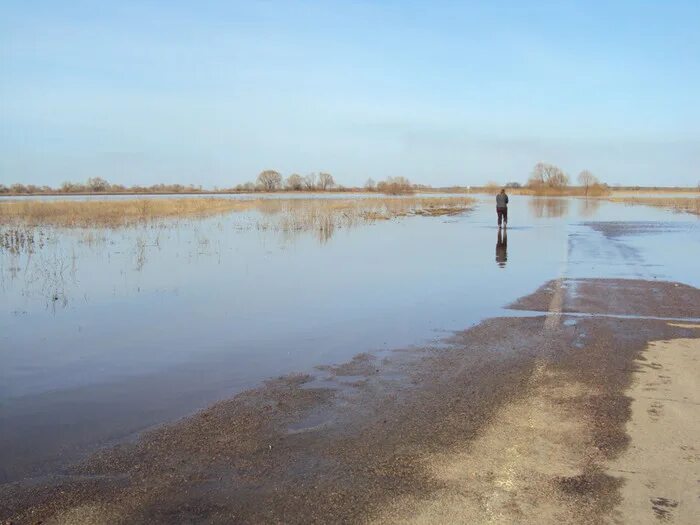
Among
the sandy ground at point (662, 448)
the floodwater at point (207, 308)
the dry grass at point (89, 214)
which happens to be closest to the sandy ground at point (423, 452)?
the sandy ground at point (662, 448)

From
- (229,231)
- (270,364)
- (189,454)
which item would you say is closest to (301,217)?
(229,231)

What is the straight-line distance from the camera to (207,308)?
1156 centimetres

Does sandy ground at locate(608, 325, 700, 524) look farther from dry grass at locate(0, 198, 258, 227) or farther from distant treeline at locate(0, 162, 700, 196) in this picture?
distant treeline at locate(0, 162, 700, 196)

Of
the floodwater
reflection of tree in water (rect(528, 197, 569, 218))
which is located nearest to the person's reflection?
the floodwater

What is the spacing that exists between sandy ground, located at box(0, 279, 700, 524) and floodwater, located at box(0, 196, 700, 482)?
761 millimetres

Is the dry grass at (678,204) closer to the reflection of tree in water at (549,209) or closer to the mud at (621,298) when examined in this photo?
the reflection of tree in water at (549,209)

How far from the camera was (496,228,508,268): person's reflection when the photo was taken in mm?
17812

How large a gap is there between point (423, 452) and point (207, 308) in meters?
7.58

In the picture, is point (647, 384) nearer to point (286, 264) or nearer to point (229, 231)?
point (286, 264)

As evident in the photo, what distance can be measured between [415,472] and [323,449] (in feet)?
2.94

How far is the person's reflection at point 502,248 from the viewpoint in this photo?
58.4 feet

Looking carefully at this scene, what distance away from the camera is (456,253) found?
66.2 ft

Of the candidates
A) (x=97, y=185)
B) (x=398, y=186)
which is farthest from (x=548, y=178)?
(x=97, y=185)

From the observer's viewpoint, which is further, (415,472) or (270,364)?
(270,364)
